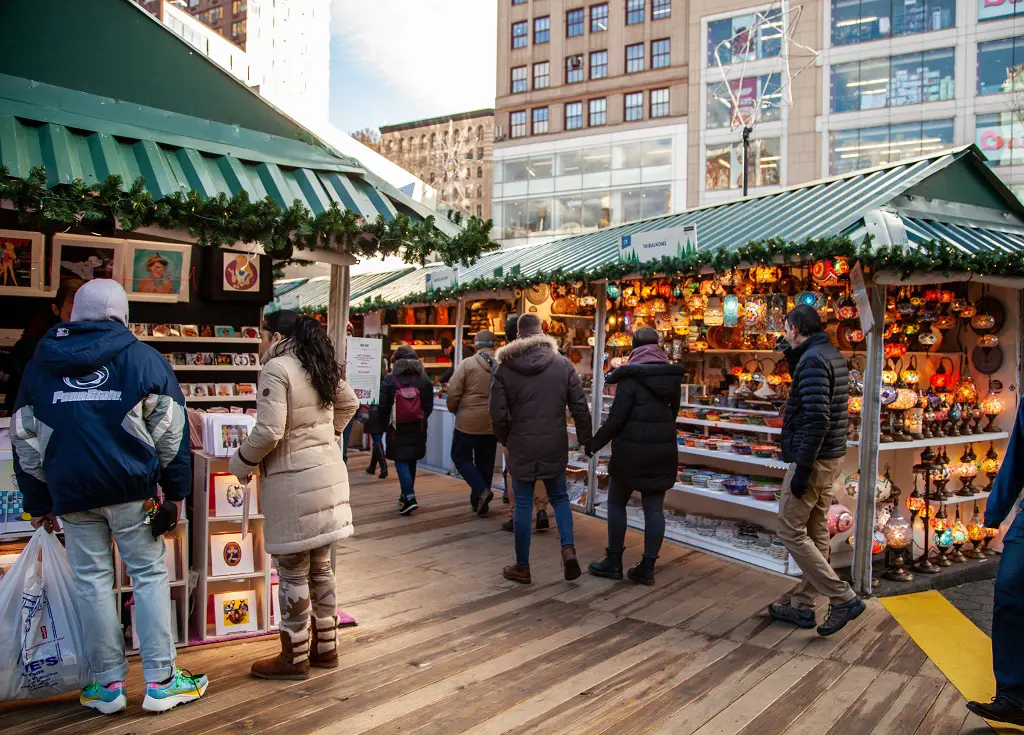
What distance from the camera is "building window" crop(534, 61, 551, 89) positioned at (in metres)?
36.2

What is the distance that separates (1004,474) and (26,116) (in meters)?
5.37

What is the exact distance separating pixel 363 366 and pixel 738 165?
88.4 feet

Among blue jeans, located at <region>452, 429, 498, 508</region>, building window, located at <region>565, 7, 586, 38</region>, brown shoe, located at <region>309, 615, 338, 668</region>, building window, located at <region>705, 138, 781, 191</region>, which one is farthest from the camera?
building window, located at <region>565, 7, 586, 38</region>

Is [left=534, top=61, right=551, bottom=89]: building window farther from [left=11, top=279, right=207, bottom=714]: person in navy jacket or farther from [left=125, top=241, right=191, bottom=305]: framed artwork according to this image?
[left=11, top=279, right=207, bottom=714]: person in navy jacket

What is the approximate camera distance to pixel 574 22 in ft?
117

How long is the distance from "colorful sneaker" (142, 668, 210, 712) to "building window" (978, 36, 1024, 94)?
2864cm

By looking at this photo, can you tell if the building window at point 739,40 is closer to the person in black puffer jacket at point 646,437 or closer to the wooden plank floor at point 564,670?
the person in black puffer jacket at point 646,437

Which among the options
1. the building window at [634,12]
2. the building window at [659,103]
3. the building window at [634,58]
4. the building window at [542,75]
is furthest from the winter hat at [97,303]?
the building window at [542,75]

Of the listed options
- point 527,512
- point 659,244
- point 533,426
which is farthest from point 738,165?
point 527,512

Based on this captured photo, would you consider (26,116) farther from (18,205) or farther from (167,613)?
(167,613)

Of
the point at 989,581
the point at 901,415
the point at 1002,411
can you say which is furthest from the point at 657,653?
the point at 1002,411

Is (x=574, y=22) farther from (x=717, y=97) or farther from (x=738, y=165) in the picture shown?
(x=717, y=97)

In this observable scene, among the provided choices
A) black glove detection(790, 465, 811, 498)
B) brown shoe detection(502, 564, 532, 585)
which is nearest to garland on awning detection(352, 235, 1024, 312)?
black glove detection(790, 465, 811, 498)

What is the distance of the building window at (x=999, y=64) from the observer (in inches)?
928
